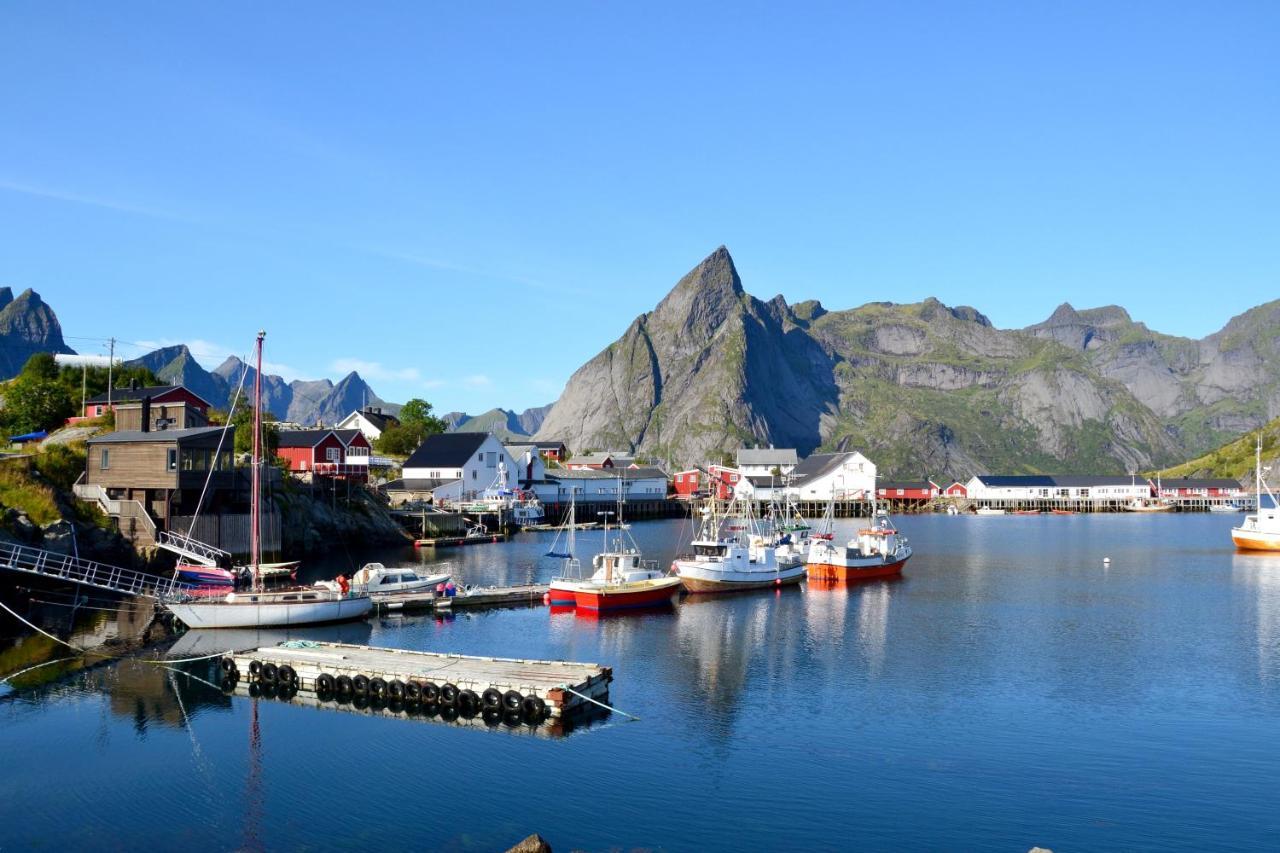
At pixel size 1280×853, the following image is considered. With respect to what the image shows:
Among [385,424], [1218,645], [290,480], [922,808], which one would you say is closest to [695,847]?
[922,808]

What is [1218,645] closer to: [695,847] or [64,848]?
[695,847]

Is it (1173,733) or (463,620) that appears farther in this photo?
(463,620)

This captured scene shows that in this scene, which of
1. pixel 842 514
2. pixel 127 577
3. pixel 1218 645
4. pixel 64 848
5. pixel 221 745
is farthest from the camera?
pixel 842 514

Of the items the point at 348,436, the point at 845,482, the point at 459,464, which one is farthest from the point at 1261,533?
the point at 348,436

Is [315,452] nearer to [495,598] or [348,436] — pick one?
[348,436]

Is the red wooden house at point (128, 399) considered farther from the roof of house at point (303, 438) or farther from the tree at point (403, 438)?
the tree at point (403, 438)

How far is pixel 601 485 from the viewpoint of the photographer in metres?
159

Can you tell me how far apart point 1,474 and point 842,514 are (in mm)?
141605

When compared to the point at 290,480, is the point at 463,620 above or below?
below

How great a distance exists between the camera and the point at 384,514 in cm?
9769

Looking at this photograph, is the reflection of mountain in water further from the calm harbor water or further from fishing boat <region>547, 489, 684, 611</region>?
fishing boat <region>547, 489, 684, 611</region>

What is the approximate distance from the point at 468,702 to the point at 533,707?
8.16 ft

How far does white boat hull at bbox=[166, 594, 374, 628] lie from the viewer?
46531mm

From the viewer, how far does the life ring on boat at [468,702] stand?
1288 inches
